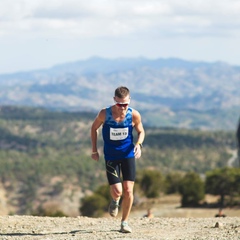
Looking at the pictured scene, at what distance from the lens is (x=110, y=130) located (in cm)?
1003

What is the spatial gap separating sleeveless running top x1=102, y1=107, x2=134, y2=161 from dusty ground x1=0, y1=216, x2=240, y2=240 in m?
1.49

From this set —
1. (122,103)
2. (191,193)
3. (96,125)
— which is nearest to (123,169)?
(96,125)

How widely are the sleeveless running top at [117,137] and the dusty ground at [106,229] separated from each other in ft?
4.90

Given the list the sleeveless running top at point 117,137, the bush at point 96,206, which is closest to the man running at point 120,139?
the sleeveless running top at point 117,137

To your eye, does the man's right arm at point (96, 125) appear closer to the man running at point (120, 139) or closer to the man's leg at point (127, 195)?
the man running at point (120, 139)

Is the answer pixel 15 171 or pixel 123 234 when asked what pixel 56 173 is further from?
pixel 123 234

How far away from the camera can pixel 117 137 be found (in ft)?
32.9

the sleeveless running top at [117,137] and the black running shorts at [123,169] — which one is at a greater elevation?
the sleeveless running top at [117,137]

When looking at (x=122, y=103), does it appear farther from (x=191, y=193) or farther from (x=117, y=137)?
(x=191, y=193)

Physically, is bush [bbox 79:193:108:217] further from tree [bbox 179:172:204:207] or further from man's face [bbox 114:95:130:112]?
man's face [bbox 114:95:130:112]

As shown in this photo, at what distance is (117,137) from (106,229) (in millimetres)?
2339

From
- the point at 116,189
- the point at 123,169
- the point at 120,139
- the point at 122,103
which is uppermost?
the point at 122,103

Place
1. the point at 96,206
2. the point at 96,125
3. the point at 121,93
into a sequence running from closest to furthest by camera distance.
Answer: the point at 121,93 → the point at 96,125 → the point at 96,206

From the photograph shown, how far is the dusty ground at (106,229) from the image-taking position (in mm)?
10312
